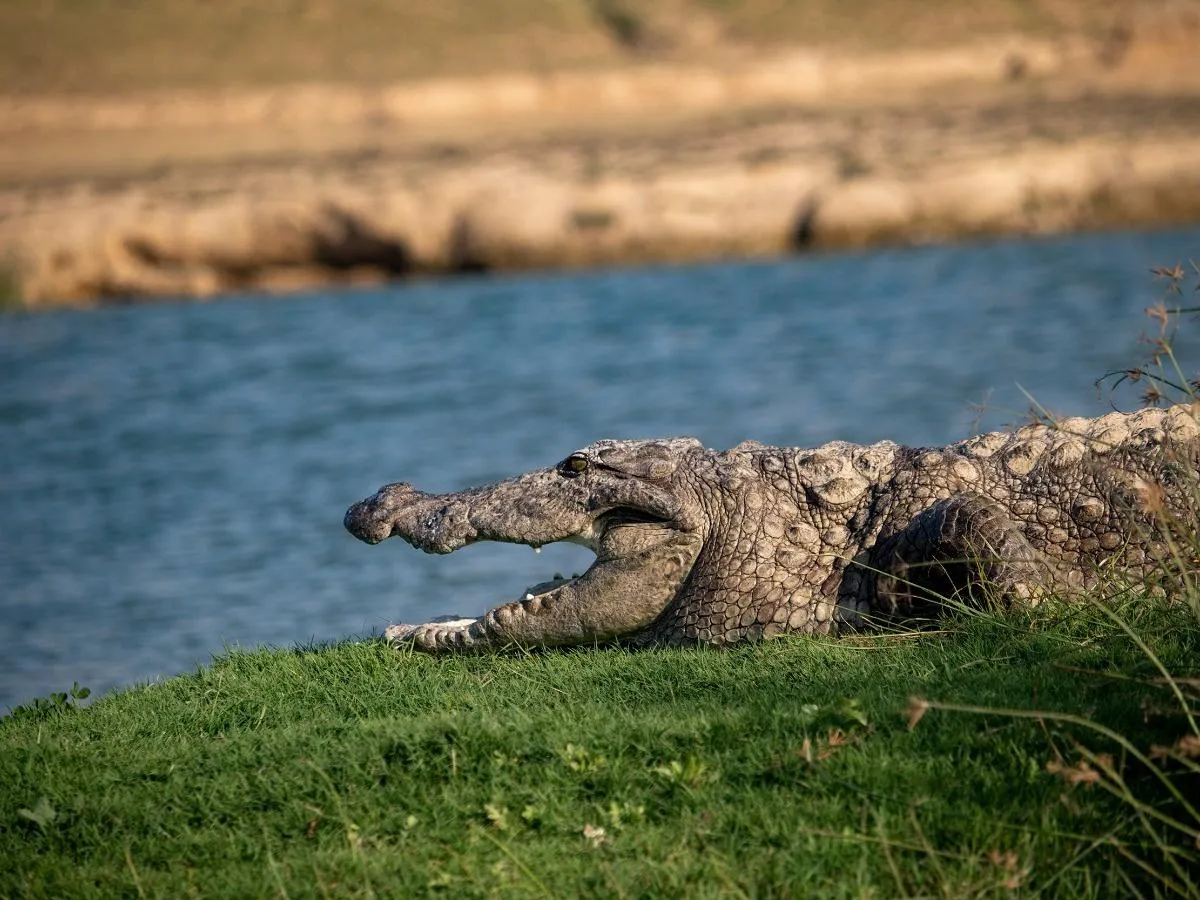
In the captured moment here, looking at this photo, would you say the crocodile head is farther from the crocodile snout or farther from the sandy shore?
the sandy shore

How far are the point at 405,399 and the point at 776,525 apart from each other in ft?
51.1

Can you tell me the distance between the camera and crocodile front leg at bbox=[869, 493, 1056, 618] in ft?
19.2

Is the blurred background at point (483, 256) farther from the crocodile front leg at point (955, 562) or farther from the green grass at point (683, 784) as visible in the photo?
the green grass at point (683, 784)

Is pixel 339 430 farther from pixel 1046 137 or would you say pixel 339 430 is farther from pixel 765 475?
pixel 1046 137

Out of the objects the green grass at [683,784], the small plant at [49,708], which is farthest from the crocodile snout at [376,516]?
the small plant at [49,708]

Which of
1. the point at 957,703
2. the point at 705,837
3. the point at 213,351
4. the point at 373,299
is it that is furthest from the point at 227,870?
the point at 373,299

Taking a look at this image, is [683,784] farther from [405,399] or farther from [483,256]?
[483,256]

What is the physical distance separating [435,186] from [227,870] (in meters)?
27.0

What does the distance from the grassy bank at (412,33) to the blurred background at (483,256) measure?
0.23 metres

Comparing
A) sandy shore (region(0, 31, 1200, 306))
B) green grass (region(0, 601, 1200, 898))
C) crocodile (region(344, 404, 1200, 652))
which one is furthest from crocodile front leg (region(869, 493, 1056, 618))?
sandy shore (region(0, 31, 1200, 306))

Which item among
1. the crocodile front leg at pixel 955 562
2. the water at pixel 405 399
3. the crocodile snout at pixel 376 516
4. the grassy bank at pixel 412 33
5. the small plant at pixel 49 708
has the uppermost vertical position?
the grassy bank at pixel 412 33

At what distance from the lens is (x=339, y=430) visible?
64.2 feet

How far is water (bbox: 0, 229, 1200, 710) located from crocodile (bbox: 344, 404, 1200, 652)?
67 cm

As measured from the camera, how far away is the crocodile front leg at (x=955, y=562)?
5.85 metres
